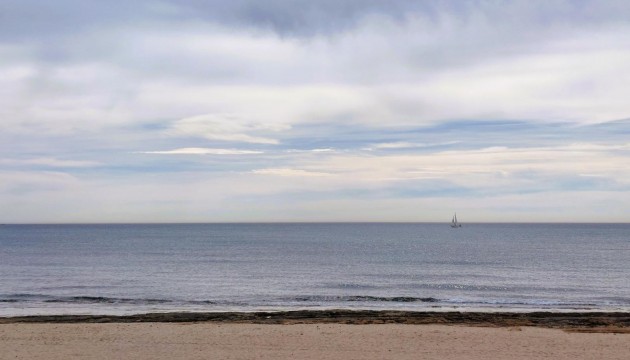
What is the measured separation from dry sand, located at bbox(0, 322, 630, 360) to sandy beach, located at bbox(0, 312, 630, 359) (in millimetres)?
27

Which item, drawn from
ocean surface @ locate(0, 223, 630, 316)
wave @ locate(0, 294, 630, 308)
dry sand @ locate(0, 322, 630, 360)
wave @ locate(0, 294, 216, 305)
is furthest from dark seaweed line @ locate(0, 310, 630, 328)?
wave @ locate(0, 294, 216, 305)

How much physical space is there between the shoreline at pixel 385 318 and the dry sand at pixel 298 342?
1.26 m

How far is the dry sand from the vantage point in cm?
1584

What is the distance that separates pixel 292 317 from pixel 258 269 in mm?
27239

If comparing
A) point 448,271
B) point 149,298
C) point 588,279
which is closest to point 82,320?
point 149,298

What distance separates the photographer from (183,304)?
29688 millimetres

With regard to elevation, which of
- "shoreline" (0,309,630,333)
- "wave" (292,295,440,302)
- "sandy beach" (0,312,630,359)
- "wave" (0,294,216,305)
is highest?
"sandy beach" (0,312,630,359)

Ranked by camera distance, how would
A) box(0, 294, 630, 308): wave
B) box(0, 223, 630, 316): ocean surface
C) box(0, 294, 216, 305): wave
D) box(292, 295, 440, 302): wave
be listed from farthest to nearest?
box(292, 295, 440, 302): wave → box(0, 294, 216, 305): wave → box(0, 294, 630, 308): wave → box(0, 223, 630, 316): ocean surface

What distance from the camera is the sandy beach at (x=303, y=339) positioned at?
15.9 m

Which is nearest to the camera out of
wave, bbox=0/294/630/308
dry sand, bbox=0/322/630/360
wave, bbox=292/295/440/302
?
dry sand, bbox=0/322/630/360

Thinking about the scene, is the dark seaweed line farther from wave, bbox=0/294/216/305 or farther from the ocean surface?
wave, bbox=0/294/216/305

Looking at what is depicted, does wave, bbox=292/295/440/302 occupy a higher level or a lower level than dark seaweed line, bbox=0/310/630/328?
lower

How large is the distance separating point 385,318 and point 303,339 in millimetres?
5883

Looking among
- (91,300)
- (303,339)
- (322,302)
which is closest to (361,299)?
(322,302)
